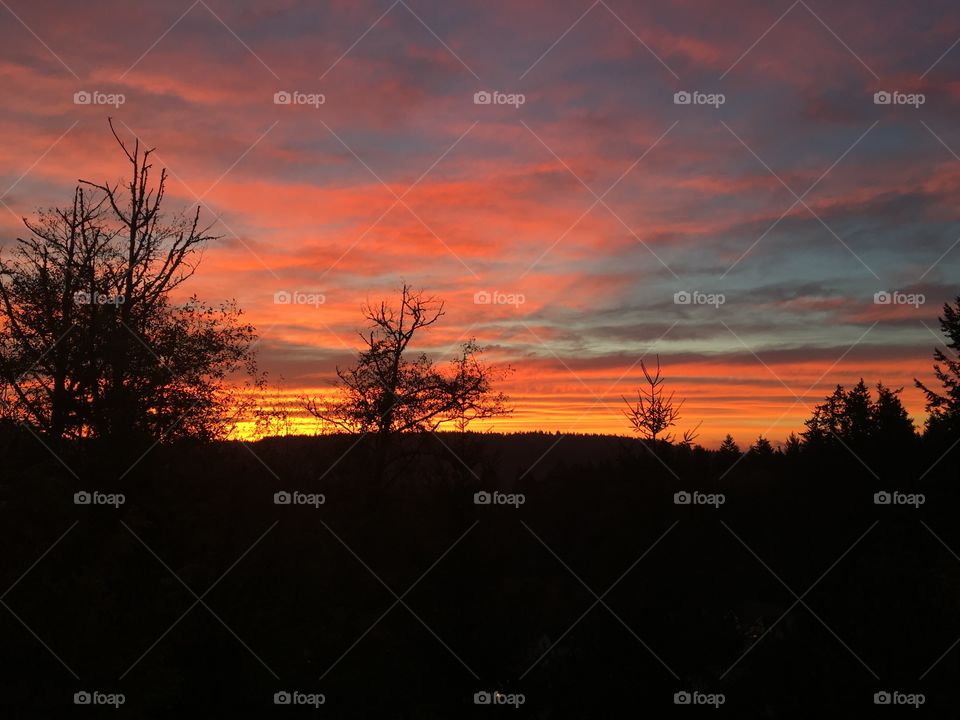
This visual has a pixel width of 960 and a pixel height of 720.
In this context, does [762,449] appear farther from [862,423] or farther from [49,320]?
[49,320]

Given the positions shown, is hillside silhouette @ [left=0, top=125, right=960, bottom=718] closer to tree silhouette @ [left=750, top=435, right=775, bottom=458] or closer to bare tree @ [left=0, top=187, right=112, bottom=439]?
bare tree @ [left=0, top=187, right=112, bottom=439]

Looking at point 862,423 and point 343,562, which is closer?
point 343,562

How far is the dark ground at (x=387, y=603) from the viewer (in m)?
13.4

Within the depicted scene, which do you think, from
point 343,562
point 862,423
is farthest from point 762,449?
point 343,562

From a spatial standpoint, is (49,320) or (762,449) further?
(762,449)

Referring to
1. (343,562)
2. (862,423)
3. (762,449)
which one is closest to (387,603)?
(343,562)

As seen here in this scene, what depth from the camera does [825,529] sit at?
46688 millimetres

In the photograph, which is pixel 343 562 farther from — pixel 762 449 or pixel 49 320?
pixel 762 449

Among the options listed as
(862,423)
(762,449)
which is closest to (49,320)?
(862,423)

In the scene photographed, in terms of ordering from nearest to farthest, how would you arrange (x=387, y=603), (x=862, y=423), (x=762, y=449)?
(x=387, y=603) < (x=862, y=423) < (x=762, y=449)

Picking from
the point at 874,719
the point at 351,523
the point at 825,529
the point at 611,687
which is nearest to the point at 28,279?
the point at 351,523

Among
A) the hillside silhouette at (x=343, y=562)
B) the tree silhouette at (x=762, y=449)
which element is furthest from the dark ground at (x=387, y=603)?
the tree silhouette at (x=762, y=449)

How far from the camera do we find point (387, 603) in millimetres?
24188

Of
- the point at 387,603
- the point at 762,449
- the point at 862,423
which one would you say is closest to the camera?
the point at 387,603
